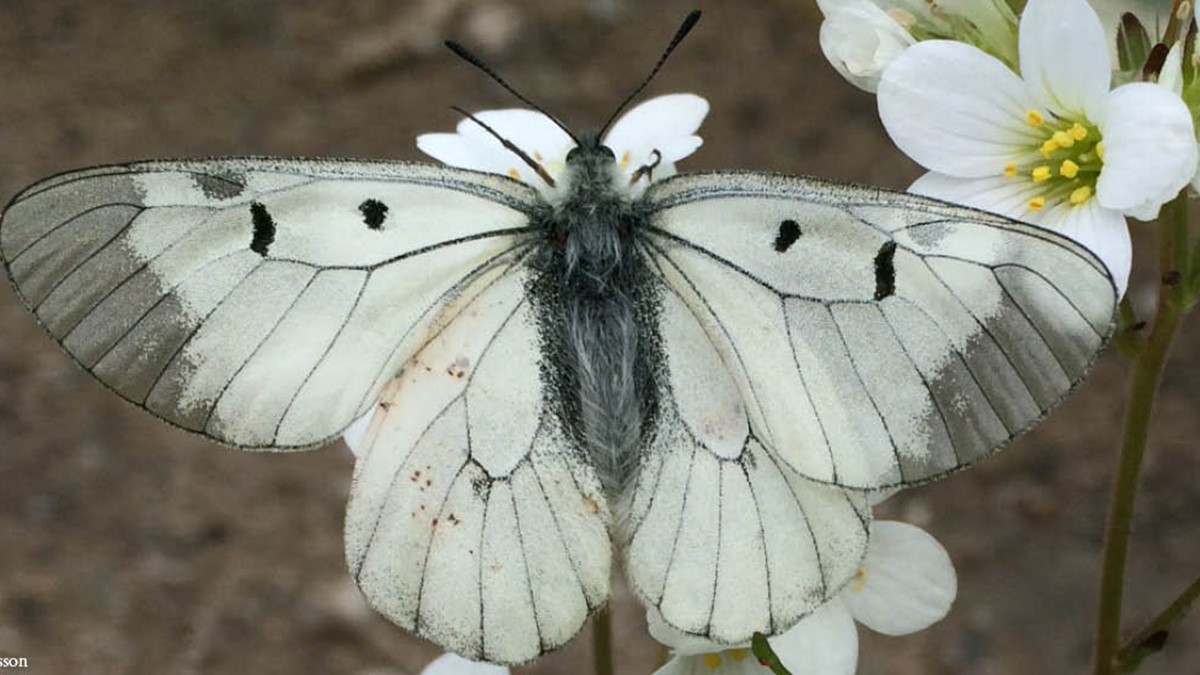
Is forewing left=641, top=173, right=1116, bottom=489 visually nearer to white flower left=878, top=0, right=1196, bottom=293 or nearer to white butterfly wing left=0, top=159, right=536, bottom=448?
white flower left=878, top=0, right=1196, bottom=293

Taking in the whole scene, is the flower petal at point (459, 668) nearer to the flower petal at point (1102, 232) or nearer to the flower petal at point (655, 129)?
the flower petal at point (655, 129)

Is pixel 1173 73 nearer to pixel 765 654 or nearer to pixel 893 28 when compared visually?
pixel 893 28

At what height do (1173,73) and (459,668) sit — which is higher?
(1173,73)

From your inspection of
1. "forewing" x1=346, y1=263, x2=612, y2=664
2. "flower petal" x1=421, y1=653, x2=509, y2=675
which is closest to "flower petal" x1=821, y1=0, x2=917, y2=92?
"forewing" x1=346, y1=263, x2=612, y2=664

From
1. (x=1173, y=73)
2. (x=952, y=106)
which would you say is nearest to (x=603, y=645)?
(x=952, y=106)

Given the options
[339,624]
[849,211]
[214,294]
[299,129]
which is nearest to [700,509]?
[849,211]

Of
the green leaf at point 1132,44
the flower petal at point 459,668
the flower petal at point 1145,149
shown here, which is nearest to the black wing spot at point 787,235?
the flower petal at point 1145,149
